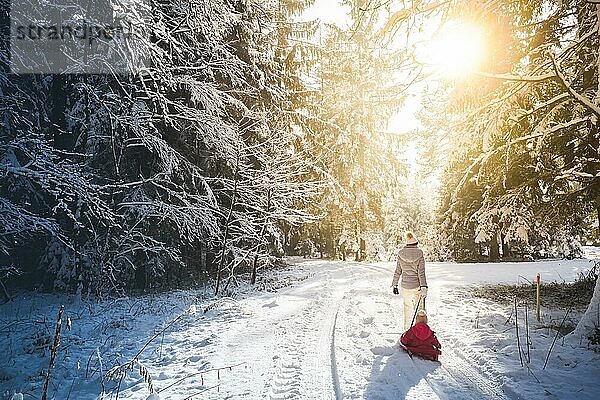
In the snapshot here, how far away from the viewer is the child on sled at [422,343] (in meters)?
6.29

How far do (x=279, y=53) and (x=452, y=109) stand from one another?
13.8 metres

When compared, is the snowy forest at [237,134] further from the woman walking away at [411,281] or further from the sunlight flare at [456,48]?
the woman walking away at [411,281]

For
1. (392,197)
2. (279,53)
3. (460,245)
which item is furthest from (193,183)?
(460,245)

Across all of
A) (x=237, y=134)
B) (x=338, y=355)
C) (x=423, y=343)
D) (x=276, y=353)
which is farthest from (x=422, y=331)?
(x=237, y=134)

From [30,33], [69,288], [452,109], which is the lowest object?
[69,288]

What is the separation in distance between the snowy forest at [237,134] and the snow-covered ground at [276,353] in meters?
1.84

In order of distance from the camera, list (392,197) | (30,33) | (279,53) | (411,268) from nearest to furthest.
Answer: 1. (30,33)
2. (411,268)
3. (279,53)
4. (392,197)

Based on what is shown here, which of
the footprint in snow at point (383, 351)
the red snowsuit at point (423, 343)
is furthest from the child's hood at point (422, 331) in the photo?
the footprint in snow at point (383, 351)

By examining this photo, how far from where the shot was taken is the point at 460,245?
34.2 meters

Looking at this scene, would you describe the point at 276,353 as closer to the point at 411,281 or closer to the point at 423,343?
the point at 423,343

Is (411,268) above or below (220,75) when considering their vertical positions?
below

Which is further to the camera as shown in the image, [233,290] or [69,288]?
[233,290]

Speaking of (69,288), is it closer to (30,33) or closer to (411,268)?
(30,33)

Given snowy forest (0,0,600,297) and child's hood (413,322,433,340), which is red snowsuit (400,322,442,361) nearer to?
child's hood (413,322,433,340)
